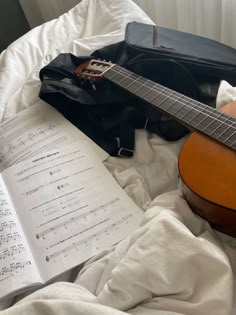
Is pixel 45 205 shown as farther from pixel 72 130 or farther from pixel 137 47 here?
pixel 137 47

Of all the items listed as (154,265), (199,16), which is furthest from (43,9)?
(154,265)

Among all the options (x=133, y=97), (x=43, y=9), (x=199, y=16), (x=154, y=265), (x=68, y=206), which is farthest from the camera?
(x=43, y=9)

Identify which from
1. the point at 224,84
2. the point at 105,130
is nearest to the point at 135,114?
the point at 105,130

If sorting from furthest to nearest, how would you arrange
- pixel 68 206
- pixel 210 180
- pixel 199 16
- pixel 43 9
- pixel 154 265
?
pixel 43 9 → pixel 199 16 → pixel 68 206 → pixel 210 180 → pixel 154 265

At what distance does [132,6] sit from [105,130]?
49 centimetres

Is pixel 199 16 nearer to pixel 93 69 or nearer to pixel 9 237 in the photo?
pixel 93 69

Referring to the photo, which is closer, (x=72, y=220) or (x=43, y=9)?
(x=72, y=220)

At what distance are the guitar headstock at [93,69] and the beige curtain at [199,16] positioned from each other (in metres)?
0.44

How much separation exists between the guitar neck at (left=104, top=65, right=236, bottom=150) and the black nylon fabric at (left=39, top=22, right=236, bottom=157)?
31 millimetres

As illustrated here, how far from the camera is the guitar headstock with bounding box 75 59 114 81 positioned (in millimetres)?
932

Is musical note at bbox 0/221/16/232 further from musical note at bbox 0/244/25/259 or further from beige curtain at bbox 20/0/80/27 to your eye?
beige curtain at bbox 20/0/80/27

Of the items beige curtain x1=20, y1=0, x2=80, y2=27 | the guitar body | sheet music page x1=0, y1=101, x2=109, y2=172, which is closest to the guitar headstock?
sheet music page x1=0, y1=101, x2=109, y2=172

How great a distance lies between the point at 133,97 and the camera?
0.89 meters

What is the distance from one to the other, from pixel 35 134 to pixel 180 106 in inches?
A: 14.6
